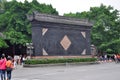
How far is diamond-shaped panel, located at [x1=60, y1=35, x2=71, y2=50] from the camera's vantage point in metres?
45.0

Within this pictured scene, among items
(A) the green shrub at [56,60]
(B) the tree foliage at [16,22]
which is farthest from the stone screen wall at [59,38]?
(B) the tree foliage at [16,22]

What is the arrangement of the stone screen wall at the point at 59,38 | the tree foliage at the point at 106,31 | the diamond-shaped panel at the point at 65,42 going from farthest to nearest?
the tree foliage at the point at 106,31, the diamond-shaped panel at the point at 65,42, the stone screen wall at the point at 59,38

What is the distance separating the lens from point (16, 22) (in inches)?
1999

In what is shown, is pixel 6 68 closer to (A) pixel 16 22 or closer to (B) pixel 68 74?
(B) pixel 68 74

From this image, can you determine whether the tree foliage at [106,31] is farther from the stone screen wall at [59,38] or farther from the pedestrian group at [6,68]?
the pedestrian group at [6,68]

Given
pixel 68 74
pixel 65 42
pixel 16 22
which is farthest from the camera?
pixel 16 22

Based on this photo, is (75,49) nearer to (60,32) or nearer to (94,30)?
(60,32)

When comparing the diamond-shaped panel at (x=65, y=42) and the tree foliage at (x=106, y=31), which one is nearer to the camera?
the diamond-shaped panel at (x=65, y=42)

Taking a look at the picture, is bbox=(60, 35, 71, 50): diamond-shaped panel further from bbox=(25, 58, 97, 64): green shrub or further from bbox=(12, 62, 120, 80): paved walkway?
bbox=(12, 62, 120, 80): paved walkway

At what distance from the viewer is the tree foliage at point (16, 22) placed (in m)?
49.3

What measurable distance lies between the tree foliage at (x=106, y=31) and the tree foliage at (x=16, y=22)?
416 inches

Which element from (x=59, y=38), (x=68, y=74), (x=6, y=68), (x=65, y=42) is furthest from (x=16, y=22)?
(x=6, y=68)

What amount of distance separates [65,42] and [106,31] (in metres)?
16.1

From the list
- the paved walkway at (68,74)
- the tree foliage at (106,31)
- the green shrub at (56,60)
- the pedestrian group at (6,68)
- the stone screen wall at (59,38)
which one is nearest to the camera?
the pedestrian group at (6,68)
